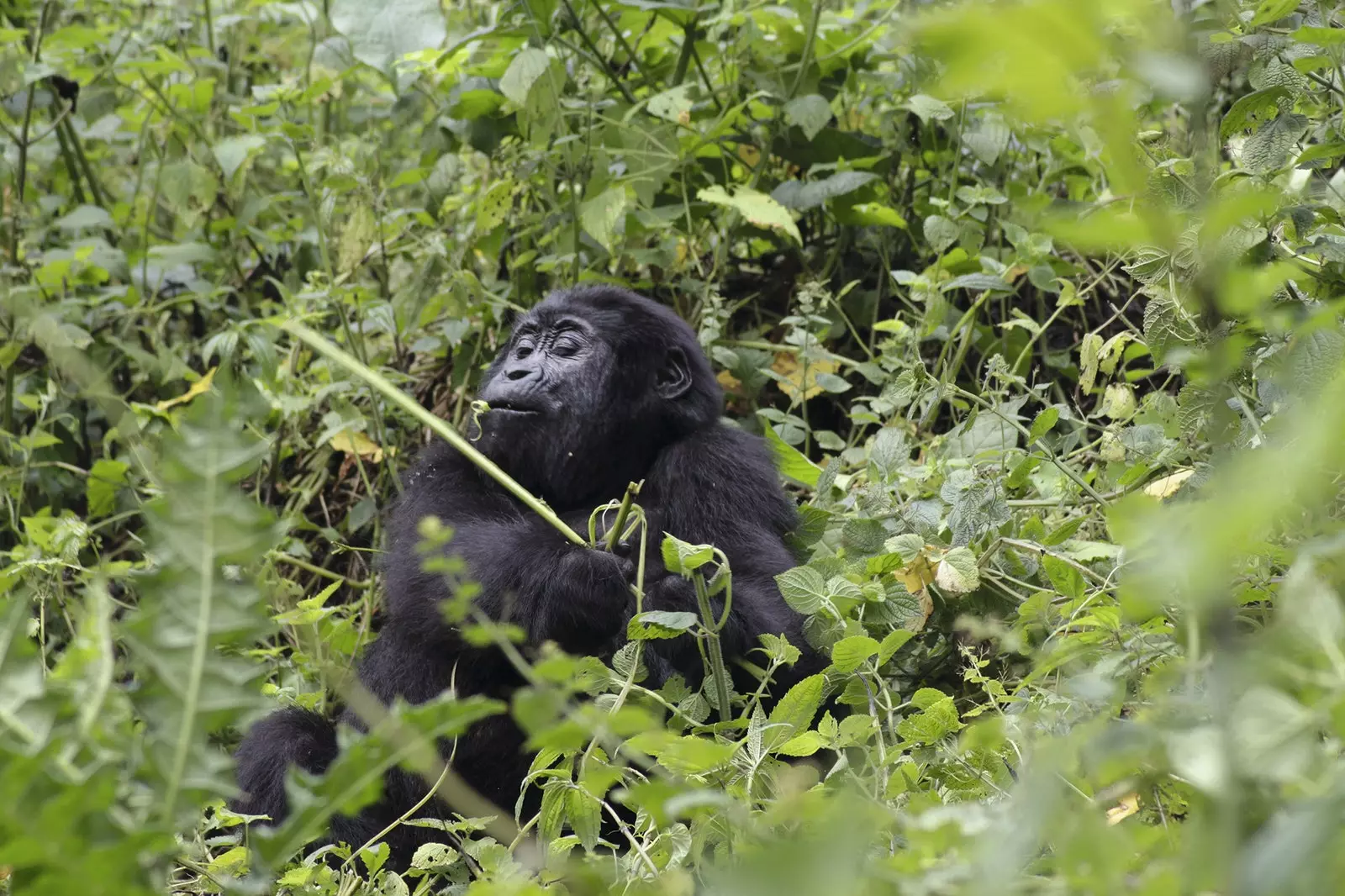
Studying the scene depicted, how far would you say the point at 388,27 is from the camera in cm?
440

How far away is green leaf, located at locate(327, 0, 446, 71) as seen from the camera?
4.38 meters

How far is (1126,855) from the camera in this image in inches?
38.4

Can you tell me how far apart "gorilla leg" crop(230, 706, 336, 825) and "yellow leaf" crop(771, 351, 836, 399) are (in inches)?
71.6

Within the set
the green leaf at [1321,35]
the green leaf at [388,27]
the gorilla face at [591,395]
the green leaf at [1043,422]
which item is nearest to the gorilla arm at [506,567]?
the gorilla face at [591,395]

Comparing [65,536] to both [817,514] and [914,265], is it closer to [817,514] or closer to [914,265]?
[817,514]

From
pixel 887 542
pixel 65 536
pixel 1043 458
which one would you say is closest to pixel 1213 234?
pixel 887 542

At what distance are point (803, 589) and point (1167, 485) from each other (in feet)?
3.29

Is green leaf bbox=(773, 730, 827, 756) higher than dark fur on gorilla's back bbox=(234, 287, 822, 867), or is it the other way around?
green leaf bbox=(773, 730, 827, 756)

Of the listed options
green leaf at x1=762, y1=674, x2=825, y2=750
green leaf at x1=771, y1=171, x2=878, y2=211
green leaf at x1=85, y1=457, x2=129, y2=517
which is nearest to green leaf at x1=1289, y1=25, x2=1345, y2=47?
green leaf at x1=762, y1=674, x2=825, y2=750

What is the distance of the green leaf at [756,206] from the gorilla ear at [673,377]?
2.46 feet

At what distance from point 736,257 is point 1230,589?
3.28 metres

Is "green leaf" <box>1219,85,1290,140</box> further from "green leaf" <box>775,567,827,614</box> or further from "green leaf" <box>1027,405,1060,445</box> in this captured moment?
"green leaf" <box>775,567,827,614</box>

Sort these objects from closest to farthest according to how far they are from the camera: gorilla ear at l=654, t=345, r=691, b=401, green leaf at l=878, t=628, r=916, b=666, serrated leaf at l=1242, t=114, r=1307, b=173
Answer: green leaf at l=878, t=628, r=916, b=666 → serrated leaf at l=1242, t=114, r=1307, b=173 → gorilla ear at l=654, t=345, r=691, b=401

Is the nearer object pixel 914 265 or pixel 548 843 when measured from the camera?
pixel 548 843
